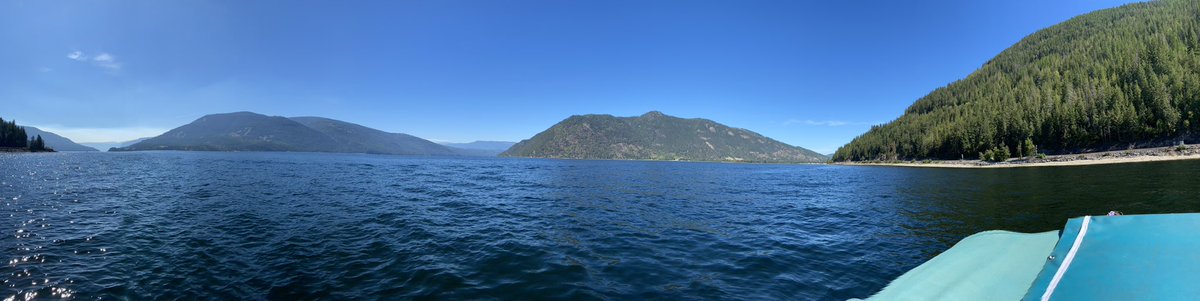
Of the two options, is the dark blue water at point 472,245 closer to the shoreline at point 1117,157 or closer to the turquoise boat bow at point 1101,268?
the turquoise boat bow at point 1101,268

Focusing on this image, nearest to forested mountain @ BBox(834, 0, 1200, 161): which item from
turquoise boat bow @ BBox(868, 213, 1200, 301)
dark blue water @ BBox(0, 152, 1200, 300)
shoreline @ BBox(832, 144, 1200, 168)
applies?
shoreline @ BBox(832, 144, 1200, 168)

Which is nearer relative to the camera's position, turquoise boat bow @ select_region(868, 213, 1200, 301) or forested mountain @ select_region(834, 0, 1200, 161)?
turquoise boat bow @ select_region(868, 213, 1200, 301)

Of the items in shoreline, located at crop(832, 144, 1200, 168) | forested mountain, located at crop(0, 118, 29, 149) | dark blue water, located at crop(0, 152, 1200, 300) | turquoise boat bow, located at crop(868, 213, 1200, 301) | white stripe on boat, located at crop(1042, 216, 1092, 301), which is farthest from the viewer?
forested mountain, located at crop(0, 118, 29, 149)

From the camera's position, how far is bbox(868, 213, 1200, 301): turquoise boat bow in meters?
5.07

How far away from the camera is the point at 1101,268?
5.59 m

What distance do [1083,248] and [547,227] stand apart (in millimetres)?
19471

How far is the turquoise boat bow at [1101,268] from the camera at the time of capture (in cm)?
507

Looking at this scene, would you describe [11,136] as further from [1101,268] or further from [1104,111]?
[1104,111]

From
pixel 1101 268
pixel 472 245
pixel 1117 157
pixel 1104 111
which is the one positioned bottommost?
pixel 472 245

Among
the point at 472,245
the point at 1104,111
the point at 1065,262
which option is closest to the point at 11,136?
the point at 472,245

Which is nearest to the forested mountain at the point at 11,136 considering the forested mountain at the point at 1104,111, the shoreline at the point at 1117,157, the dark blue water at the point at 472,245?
the dark blue water at the point at 472,245

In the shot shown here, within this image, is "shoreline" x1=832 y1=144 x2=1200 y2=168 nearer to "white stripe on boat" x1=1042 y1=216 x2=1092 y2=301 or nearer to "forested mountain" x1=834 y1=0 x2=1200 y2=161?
"forested mountain" x1=834 y1=0 x2=1200 y2=161

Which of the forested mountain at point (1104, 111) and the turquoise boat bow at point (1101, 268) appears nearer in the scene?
the turquoise boat bow at point (1101, 268)

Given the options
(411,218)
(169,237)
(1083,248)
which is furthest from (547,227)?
(1083,248)
